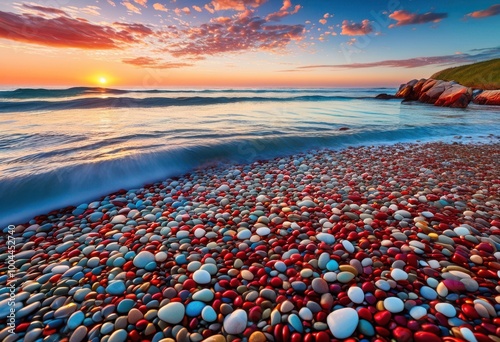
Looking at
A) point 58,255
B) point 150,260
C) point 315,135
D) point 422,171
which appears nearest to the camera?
point 150,260

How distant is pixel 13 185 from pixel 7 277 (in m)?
2.93

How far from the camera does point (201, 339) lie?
1828mm

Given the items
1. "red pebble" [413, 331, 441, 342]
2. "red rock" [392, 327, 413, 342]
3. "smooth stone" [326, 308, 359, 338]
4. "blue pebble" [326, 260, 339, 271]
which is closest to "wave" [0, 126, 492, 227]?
"blue pebble" [326, 260, 339, 271]

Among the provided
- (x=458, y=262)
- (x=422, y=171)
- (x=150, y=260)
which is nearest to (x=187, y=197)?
(x=150, y=260)

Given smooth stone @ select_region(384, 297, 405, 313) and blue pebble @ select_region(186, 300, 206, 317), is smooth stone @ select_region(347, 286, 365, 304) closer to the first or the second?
smooth stone @ select_region(384, 297, 405, 313)

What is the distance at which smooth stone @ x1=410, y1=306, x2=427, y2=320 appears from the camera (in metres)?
1.91

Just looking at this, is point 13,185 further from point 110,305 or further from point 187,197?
point 110,305

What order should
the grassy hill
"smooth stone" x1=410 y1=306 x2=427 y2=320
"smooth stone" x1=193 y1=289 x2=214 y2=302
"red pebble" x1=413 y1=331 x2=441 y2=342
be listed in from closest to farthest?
"red pebble" x1=413 y1=331 x2=441 y2=342, "smooth stone" x1=410 y1=306 x2=427 y2=320, "smooth stone" x1=193 y1=289 x2=214 y2=302, the grassy hill

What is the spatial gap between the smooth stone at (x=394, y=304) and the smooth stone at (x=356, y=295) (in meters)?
0.18

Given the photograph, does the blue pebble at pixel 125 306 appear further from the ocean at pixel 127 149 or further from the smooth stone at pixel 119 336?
the ocean at pixel 127 149

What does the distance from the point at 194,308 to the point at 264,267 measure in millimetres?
784

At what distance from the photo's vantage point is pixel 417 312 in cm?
194

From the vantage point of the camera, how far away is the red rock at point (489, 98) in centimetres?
2367

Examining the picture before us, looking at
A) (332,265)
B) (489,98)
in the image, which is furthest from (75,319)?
(489,98)
